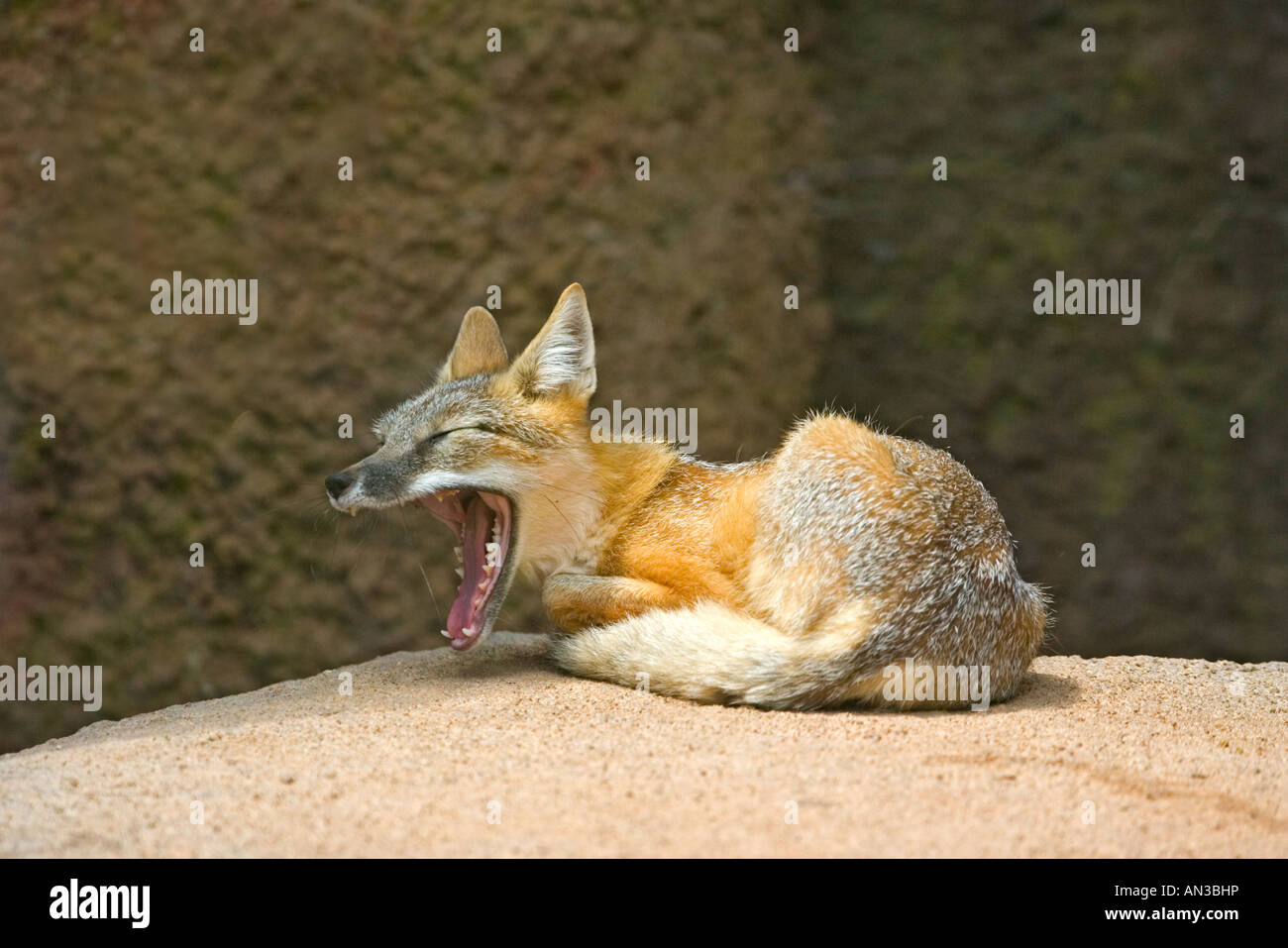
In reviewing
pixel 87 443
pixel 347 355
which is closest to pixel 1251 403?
pixel 347 355

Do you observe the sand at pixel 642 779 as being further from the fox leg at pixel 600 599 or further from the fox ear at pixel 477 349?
the fox ear at pixel 477 349

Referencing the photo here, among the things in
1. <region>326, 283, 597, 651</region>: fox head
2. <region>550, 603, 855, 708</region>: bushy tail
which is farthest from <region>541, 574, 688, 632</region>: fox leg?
<region>326, 283, 597, 651</region>: fox head

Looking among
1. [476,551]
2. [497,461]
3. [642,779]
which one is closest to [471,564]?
[476,551]

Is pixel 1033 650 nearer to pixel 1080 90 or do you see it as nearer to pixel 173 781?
pixel 173 781

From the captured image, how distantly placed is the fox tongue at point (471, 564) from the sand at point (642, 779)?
0.29m

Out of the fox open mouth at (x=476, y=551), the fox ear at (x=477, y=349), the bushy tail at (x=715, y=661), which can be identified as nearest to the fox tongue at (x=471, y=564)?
the fox open mouth at (x=476, y=551)

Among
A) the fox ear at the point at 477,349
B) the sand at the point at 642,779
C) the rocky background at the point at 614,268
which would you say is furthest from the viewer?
the rocky background at the point at 614,268

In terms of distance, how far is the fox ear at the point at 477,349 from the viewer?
607 centimetres

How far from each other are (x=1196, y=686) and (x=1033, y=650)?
2.84ft

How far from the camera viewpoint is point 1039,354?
24.0ft

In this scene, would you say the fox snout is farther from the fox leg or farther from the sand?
the fox leg

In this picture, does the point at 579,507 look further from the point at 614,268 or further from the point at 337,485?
the point at 614,268

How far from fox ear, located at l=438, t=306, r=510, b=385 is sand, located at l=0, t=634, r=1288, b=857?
1.71 m

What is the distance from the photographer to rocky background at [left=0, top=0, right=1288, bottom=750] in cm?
646
